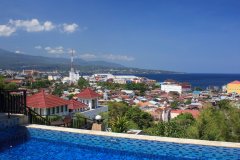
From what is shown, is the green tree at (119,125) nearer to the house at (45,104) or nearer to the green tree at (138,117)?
the house at (45,104)

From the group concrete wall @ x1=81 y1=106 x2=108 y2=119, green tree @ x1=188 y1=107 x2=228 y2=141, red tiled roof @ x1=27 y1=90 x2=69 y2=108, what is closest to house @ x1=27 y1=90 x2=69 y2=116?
red tiled roof @ x1=27 y1=90 x2=69 y2=108

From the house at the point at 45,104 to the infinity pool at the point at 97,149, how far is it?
1203 centimetres

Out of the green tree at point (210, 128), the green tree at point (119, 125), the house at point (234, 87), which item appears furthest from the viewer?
the house at point (234, 87)

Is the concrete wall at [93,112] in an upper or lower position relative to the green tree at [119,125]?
lower

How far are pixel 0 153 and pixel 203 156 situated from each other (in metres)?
4.37

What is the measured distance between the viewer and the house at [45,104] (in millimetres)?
19673

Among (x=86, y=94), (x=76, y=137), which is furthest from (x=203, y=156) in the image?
(x=86, y=94)

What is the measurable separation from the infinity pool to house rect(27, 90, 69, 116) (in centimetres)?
1203

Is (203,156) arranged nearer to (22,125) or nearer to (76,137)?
(76,137)

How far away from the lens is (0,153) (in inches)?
267

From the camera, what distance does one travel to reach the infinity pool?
21.1 ft

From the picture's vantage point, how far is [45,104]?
1977cm

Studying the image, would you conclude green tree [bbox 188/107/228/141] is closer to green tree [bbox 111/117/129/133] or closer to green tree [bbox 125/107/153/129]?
green tree [bbox 111/117/129/133]

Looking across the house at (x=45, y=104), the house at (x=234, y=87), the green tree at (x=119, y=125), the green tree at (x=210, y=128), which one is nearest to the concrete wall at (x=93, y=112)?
the house at (x=45, y=104)
